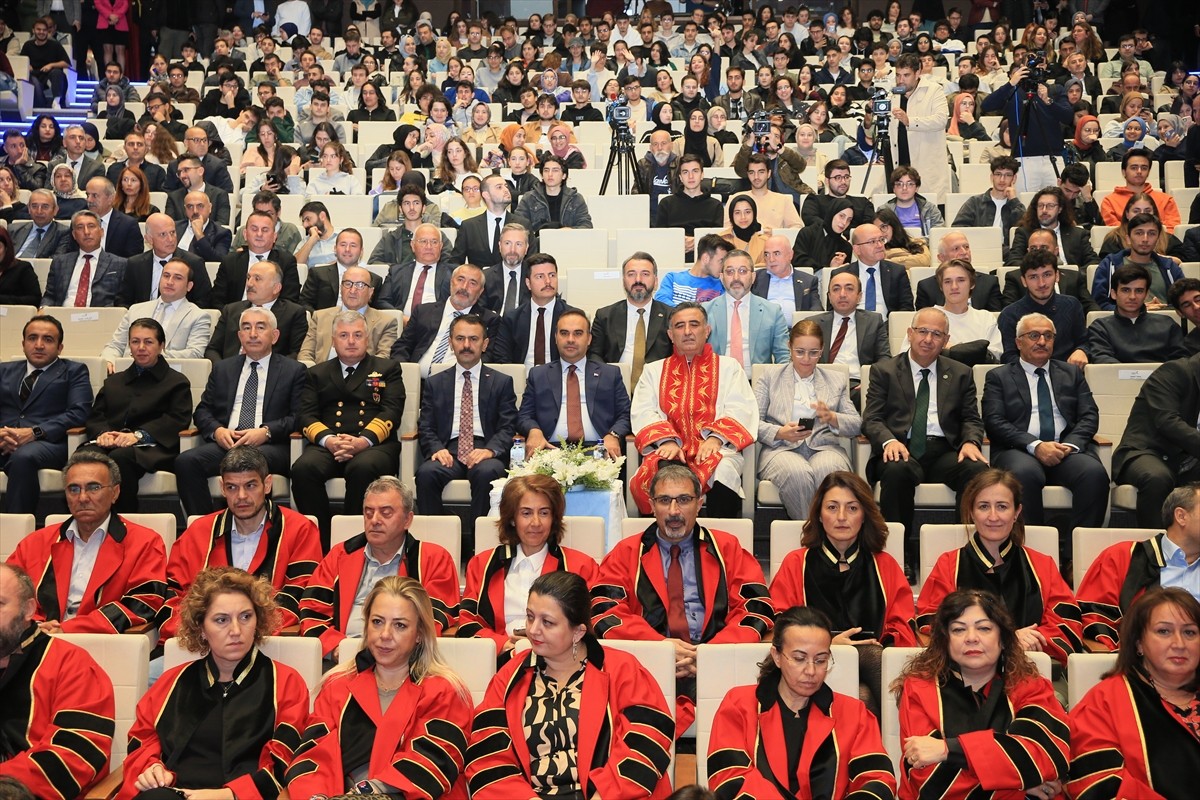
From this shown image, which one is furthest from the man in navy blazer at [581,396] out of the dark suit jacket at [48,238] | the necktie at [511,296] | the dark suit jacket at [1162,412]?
the dark suit jacket at [48,238]

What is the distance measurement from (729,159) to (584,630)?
22.0 feet

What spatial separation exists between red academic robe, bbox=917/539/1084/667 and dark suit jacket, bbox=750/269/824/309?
9.35ft

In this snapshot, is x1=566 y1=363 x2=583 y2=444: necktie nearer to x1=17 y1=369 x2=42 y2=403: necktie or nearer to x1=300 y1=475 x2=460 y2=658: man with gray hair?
x1=300 y1=475 x2=460 y2=658: man with gray hair

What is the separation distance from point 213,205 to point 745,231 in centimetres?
364

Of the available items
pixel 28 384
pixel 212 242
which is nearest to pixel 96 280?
pixel 212 242

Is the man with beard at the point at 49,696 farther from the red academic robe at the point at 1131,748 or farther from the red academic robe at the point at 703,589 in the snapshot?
the red academic robe at the point at 1131,748

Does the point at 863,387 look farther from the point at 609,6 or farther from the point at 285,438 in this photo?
the point at 609,6

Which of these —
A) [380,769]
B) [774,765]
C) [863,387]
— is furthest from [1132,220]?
[380,769]

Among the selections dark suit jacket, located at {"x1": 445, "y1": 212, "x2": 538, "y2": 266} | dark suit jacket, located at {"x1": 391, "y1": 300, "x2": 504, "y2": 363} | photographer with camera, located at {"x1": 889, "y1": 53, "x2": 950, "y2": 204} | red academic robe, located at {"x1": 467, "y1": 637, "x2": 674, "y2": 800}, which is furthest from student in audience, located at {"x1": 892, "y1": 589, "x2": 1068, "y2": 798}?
photographer with camera, located at {"x1": 889, "y1": 53, "x2": 950, "y2": 204}

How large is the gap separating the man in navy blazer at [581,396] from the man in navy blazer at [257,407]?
1.10 meters

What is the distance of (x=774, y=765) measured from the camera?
344cm

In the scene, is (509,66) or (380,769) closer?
(380,769)

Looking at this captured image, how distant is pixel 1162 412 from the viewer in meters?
5.44

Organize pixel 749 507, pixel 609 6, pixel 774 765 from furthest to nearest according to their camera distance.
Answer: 1. pixel 609 6
2. pixel 749 507
3. pixel 774 765
